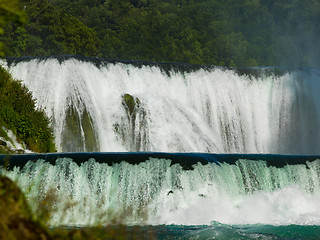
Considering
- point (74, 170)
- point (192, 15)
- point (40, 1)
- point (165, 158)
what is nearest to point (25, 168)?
point (74, 170)

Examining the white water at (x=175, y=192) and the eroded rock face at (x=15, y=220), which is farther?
the white water at (x=175, y=192)

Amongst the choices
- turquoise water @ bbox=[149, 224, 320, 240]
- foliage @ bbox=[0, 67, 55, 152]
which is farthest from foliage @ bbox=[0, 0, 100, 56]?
turquoise water @ bbox=[149, 224, 320, 240]

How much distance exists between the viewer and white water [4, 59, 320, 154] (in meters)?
22.6

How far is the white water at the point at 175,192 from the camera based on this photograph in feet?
41.2

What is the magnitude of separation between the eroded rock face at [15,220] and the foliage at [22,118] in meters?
13.0

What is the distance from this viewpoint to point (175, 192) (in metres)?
13.3

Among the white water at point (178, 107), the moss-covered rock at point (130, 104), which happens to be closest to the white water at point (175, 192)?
the white water at point (178, 107)

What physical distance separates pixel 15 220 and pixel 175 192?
28.2 ft

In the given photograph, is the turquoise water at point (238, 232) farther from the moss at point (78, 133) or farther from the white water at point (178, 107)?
the white water at point (178, 107)

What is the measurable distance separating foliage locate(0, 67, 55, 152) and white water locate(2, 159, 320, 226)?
5487 mm

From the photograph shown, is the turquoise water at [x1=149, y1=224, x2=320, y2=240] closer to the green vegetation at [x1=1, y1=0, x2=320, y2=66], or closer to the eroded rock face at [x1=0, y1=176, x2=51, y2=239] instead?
the eroded rock face at [x1=0, y1=176, x2=51, y2=239]

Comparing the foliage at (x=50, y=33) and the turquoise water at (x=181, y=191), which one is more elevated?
the foliage at (x=50, y=33)

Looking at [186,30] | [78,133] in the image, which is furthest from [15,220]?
[186,30]

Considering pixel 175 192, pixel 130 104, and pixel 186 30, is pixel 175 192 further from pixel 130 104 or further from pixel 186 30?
pixel 186 30
